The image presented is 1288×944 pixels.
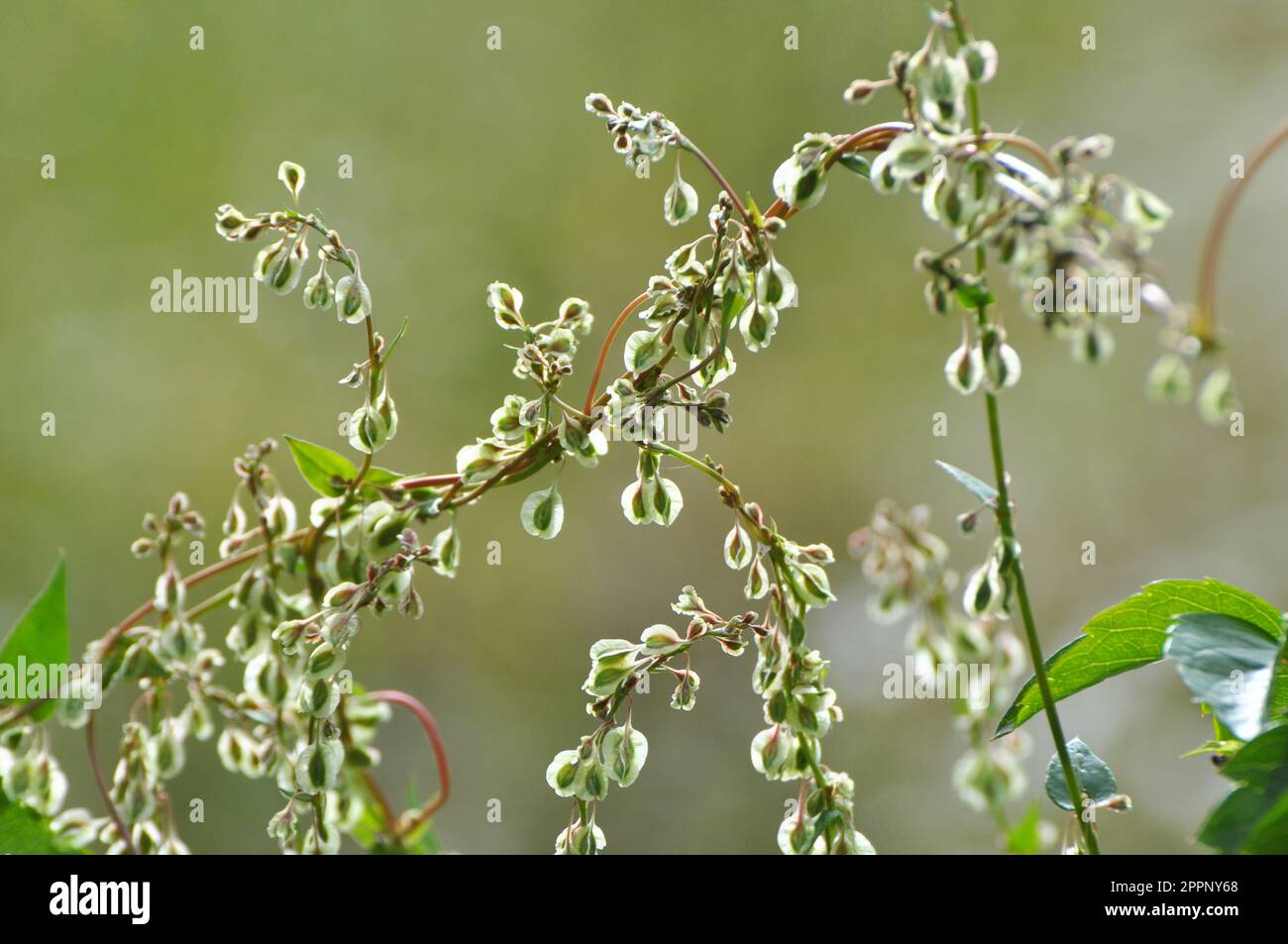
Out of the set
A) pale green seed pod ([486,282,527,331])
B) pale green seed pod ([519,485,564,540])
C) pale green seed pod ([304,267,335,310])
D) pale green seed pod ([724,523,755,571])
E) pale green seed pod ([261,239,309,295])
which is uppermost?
pale green seed pod ([261,239,309,295])

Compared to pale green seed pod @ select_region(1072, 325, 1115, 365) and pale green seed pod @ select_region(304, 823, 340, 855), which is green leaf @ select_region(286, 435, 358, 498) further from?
pale green seed pod @ select_region(1072, 325, 1115, 365)

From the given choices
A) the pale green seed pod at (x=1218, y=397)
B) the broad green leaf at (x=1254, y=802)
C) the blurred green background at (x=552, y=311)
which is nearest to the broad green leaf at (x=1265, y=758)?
the broad green leaf at (x=1254, y=802)

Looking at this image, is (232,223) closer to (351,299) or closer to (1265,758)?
(351,299)

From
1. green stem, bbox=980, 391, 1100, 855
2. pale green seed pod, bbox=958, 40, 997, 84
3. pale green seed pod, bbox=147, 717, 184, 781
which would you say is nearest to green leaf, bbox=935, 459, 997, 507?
green stem, bbox=980, 391, 1100, 855

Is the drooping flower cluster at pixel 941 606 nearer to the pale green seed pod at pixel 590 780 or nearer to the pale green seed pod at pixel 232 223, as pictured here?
the pale green seed pod at pixel 590 780

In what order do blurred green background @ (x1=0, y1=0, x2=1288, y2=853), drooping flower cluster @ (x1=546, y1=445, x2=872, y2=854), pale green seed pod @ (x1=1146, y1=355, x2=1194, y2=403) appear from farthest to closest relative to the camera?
blurred green background @ (x1=0, y1=0, x2=1288, y2=853) → drooping flower cluster @ (x1=546, y1=445, x2=872, y2=854) → pale green seed pod @ (x1=1146, y1=355, x2=1194, y2=403)
